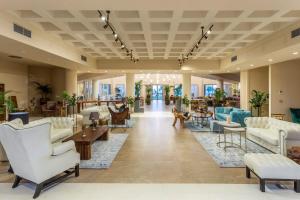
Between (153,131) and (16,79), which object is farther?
(16,79)

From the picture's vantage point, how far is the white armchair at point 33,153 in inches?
128

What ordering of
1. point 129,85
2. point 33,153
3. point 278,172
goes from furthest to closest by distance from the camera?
1. point 129,85
2. point 278,172
3. point 33,153

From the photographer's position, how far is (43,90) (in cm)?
1391

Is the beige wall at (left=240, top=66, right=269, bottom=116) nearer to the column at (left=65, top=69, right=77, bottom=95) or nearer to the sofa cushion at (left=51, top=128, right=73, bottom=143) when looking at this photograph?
the column at (left=65, top=69, right=77, bottom=95)

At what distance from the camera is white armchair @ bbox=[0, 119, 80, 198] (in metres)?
3.24

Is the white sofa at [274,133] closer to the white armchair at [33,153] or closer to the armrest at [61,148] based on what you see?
the armrest at [61,148]

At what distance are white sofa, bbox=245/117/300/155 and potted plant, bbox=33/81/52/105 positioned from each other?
39.3 feet

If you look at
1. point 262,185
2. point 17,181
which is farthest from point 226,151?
point 17,181

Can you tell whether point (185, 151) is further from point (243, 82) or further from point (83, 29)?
point (243, 82)

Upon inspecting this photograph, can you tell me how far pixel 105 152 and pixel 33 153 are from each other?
2510 mm

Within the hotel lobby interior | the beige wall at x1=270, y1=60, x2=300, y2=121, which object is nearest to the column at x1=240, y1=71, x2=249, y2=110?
the hotel lobby interior

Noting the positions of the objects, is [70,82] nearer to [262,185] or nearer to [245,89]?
[245,89]

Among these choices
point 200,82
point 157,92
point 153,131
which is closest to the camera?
point 153,131

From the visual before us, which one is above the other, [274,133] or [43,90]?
[43,90]
